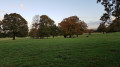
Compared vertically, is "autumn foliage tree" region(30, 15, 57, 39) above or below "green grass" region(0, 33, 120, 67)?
above

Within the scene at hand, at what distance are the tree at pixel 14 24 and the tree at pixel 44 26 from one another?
8594 millimetres

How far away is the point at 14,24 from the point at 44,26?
1564cm

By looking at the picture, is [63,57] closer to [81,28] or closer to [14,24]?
[14,24]

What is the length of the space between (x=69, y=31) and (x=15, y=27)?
1140 inches

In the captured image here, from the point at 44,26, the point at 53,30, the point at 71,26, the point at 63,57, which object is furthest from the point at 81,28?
the point at 63,57

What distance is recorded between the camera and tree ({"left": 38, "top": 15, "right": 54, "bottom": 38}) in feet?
176

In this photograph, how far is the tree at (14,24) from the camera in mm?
45641

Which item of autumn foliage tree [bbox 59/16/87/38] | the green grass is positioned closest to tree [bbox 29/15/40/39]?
autumn foliage tree [bbox 59/16/87/38]

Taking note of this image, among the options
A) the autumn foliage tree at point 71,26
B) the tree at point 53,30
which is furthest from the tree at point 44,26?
the autumn foliage tree at point 71,26

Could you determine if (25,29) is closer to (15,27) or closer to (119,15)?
(15,27)

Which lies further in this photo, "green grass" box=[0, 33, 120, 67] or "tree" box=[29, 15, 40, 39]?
"tree" box=[29, 15, 40, 39]

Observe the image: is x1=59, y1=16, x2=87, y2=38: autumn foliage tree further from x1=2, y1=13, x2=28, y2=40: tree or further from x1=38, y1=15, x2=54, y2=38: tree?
x1=2, y1=13, x2=28, y2=40: tree

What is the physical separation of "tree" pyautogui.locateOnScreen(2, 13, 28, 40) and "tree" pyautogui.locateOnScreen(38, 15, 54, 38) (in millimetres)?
8594

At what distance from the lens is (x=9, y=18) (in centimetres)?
4697
